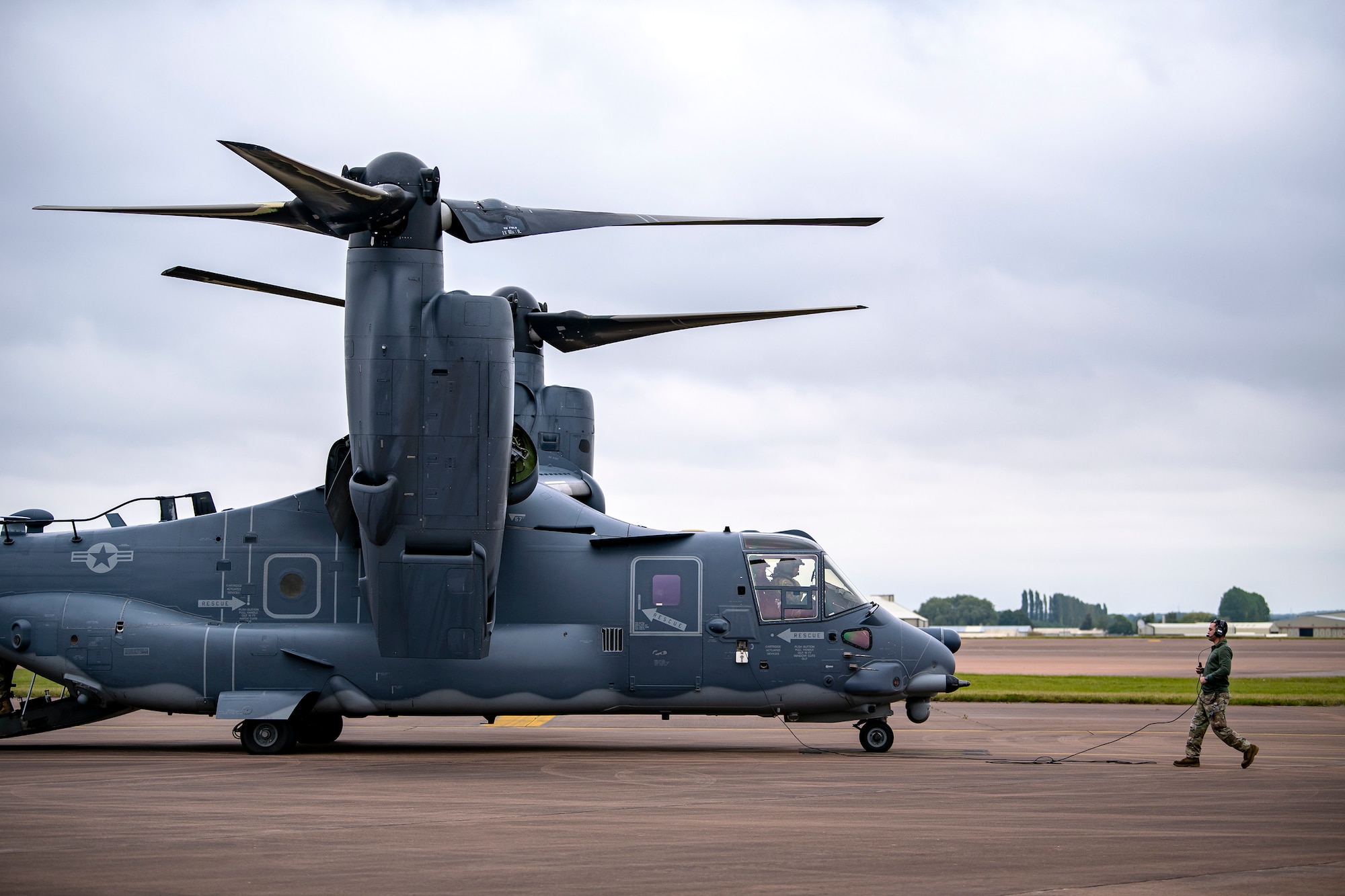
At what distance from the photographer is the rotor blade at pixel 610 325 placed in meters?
18.7

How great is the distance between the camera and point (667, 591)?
19297 mm

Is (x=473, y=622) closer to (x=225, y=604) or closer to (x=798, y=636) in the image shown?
(x=225, y=604)

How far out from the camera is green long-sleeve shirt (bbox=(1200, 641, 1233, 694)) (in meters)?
16.6

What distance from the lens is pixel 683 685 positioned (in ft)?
62.5

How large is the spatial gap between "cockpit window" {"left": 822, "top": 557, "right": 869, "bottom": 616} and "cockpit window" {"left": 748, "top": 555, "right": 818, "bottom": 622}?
0.17 meters

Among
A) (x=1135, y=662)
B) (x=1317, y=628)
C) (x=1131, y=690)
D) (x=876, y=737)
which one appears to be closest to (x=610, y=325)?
(x=876, y=737)

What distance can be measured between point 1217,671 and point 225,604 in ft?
46.8

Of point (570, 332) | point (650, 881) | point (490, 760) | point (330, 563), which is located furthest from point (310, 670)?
point (650, 881)

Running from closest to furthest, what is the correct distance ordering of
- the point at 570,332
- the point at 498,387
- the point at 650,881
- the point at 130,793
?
the point at 650,881 < the point at 130,793 < the point at 498,387 < the point at 570,332

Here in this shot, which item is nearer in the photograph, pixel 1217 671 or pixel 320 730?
pixel 1217 671

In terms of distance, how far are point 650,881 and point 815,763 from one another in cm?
911

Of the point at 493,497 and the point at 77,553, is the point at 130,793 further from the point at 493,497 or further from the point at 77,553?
the point at 77,553

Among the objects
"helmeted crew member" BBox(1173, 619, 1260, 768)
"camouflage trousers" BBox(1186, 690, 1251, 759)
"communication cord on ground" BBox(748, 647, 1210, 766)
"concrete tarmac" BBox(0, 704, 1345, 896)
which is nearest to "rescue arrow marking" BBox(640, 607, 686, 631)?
"communication cord on ground" BBox(748, 647, 1210, 766)

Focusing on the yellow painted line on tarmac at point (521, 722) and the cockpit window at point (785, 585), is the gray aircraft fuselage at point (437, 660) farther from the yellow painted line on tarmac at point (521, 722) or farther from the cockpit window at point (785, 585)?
the yellow painted line on tarmac at point (521, 722)
